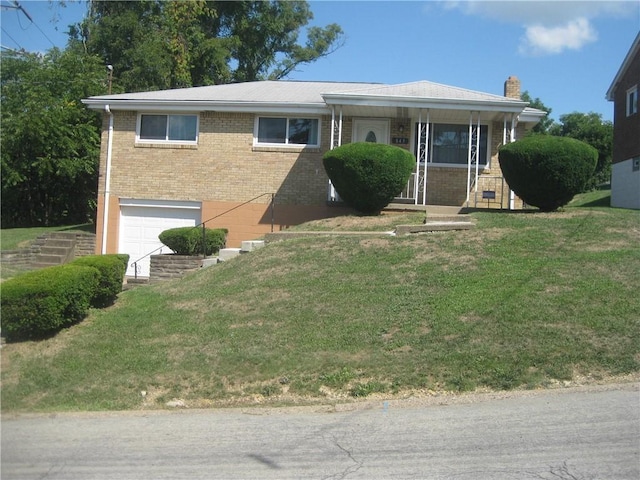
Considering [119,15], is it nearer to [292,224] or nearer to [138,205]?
[138,205]

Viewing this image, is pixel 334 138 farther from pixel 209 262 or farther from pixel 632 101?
pixel 632 101

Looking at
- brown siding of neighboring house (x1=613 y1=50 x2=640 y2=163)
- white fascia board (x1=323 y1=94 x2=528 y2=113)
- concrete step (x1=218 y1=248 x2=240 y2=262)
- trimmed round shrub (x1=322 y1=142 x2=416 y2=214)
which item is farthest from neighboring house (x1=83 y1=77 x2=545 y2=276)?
brown siding of neighboring house (x1=613 y1=50 x2=640 y2=163)

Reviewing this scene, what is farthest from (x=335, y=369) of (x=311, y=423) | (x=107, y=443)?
(x=107, y=443)

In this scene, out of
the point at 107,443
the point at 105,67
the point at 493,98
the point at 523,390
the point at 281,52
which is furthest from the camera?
the point at 281,52

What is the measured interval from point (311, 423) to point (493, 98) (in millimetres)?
13223

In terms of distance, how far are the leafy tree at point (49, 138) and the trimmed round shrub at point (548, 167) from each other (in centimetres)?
1747

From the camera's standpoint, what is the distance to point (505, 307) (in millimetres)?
8570

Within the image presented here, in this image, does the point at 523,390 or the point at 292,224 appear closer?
the point at 523,390

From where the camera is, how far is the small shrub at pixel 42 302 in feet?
28.2

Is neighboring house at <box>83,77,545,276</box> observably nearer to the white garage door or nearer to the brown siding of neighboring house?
the white garage door

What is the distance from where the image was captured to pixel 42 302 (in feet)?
28.3

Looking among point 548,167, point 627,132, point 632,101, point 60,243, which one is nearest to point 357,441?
point 548,167

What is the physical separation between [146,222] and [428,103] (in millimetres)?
8885

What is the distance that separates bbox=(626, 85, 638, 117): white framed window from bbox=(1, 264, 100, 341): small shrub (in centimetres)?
2321
